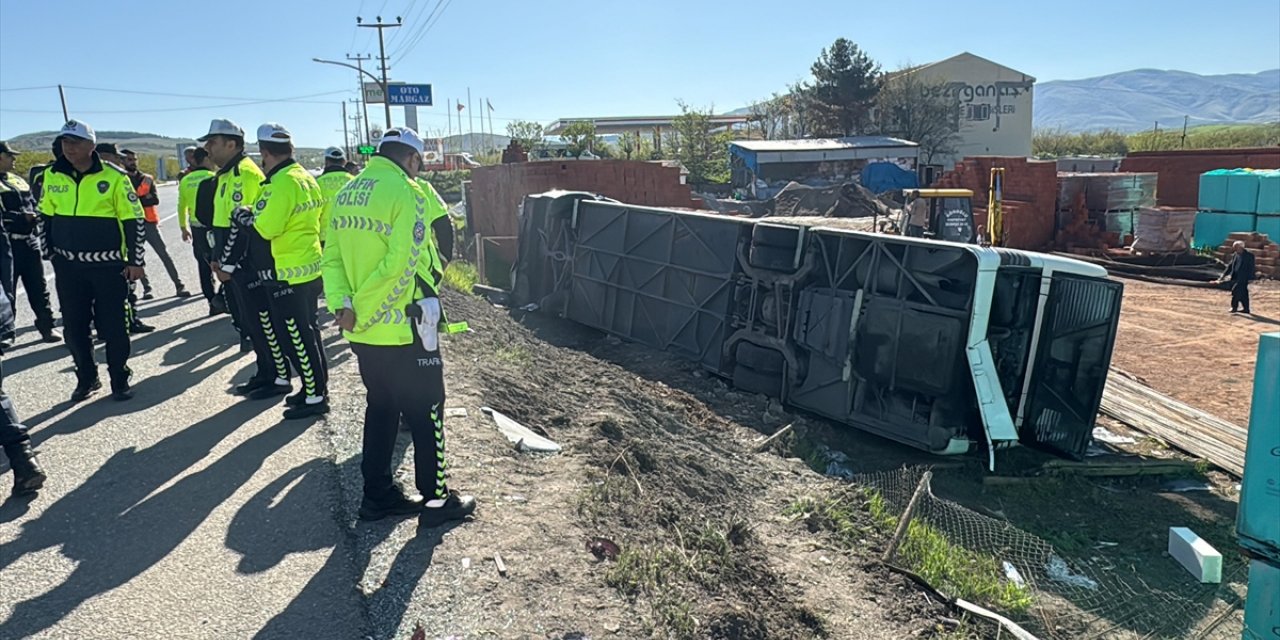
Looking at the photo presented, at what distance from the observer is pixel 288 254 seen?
17.3ft

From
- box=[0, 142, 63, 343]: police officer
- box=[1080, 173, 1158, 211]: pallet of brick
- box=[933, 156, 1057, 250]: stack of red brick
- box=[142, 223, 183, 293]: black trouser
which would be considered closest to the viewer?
box=[0, 142, 63, 343]: police officer

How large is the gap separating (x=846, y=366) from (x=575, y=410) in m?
2.73

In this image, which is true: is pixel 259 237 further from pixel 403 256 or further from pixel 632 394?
pixel 632 394

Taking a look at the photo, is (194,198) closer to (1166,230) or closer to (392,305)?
(392,305)

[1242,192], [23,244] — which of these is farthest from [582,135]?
[23,244]

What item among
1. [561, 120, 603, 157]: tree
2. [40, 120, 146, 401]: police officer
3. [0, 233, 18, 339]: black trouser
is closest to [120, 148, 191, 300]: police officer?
[0, 233, 18, 339]: black trouser

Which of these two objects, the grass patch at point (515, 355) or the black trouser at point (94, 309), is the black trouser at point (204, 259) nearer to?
the black trouser at point (94, 309)

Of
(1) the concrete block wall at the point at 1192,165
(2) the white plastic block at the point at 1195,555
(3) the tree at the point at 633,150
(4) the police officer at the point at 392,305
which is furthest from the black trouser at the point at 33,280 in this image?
(3) the tree at the point at 633,150

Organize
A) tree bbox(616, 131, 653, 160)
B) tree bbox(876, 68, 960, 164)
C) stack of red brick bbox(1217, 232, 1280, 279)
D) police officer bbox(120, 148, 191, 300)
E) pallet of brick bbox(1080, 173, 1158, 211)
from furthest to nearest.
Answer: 1. tree bbox(876, 68, 960, 164)
2. tree bbox(616, 131, 653, 160)
3. pallet of brick bbox(1080, 173, 1158, 211)
4. stack of red brick bbox(1217, 232, 1280, 279)
5. police officer bbox(120, 148, 191, 300)

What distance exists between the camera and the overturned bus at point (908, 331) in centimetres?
704

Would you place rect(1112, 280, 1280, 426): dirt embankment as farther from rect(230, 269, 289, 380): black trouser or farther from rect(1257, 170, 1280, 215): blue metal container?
rect(230, 269, 289, 380): black trouser

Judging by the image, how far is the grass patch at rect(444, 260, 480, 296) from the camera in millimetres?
13461

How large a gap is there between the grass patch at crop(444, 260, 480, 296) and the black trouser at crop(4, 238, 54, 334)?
5636 millimetres

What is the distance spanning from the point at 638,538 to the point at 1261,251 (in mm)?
20793
